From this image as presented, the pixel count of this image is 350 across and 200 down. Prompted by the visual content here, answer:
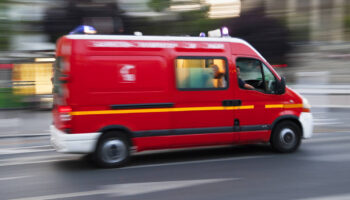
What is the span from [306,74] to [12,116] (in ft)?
38.9

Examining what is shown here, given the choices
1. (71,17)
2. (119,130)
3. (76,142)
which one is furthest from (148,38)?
(71,17)

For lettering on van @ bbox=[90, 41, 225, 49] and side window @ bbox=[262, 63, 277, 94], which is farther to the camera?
side window @ bbox=[262, 63, 277, 94]

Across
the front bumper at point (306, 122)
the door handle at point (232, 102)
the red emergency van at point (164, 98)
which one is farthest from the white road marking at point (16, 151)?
the front bumper at point (306, 122)

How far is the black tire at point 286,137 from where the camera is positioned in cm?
793

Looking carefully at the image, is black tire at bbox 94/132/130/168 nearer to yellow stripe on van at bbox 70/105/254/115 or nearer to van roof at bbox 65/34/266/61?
yellow stripe on van at bbox 70/105/254/115

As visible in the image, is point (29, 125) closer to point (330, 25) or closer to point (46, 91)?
point (46, 91)

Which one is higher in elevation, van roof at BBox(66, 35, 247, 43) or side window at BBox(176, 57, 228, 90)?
van roof at BBox(66, 35, 247, 43)

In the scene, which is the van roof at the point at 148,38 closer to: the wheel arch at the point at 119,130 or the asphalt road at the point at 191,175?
the wheel arch at the point at 119,130

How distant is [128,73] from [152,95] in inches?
21.3

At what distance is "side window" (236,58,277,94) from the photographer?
7.71 metres

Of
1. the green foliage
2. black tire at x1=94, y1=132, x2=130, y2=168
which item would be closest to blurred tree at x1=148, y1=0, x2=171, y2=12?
the green foliage

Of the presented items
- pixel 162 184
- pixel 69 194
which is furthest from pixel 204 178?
pixel 69 194

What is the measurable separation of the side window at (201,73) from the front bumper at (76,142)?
170 centimetres

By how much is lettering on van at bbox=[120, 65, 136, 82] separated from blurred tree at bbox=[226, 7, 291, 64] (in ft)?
60.0
